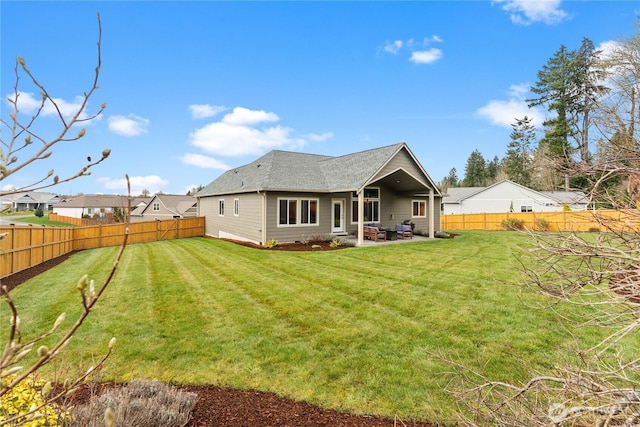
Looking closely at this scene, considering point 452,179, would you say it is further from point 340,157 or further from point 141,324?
point 141,324

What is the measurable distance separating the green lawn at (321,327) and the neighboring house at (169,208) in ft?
98.3

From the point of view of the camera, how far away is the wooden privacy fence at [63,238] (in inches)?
402

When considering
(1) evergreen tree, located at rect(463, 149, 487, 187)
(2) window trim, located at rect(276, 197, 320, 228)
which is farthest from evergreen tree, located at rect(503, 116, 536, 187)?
(2) window trim, located at rect(276, 197, 320, 228)

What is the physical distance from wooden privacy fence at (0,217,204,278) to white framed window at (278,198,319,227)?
568 centimetres

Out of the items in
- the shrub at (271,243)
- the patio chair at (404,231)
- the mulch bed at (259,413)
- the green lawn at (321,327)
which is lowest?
the mulch bed at (259,413)

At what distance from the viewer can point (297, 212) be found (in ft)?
56.3

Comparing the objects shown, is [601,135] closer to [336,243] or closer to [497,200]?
[336,243]

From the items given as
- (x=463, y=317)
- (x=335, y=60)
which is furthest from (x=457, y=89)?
(x=463, y=317)

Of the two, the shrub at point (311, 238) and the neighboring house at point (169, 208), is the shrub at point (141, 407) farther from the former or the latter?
the neighboring house at point (169, 208)

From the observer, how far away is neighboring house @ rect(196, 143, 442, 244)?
54.0ft

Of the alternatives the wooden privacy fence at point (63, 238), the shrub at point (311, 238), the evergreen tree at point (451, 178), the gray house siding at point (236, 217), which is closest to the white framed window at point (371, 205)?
the shrub at point (311, 238)

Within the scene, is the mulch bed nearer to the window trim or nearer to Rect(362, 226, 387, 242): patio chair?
the window trim

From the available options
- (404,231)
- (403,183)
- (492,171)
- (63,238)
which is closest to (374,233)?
(404,231)

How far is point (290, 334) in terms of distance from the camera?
568cm
